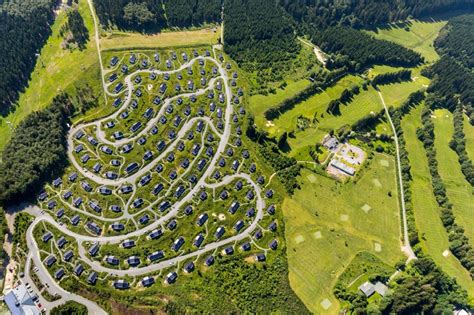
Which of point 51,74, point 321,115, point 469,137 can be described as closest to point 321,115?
point 321,115

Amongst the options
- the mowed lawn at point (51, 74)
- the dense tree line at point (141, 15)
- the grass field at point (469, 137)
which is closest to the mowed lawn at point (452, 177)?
the grass field at point (469, 137)

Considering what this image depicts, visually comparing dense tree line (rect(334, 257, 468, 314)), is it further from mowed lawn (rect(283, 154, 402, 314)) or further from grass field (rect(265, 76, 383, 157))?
grass field (rect(265, 76, 383, 157))

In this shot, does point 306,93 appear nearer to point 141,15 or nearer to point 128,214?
point 141,15

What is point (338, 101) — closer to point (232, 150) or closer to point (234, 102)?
point (234, 102)

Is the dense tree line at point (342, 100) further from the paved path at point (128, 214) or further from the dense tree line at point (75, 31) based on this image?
the dense tree line at point (75, 31)

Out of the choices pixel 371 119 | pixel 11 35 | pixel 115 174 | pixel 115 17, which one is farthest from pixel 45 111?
pixel 371 119

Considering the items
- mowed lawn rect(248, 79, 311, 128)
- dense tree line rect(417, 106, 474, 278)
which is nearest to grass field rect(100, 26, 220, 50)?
mowed lawn rect(248, 79, 311, 128)
